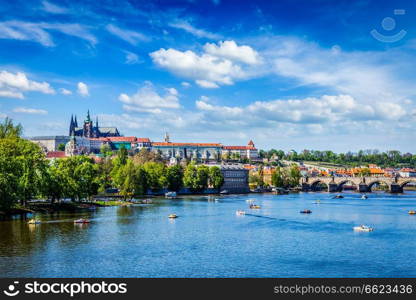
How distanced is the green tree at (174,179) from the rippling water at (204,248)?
62.2m

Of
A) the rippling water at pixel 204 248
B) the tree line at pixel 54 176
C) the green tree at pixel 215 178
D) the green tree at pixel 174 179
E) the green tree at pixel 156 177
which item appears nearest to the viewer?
the rippling water at pixel 204 248

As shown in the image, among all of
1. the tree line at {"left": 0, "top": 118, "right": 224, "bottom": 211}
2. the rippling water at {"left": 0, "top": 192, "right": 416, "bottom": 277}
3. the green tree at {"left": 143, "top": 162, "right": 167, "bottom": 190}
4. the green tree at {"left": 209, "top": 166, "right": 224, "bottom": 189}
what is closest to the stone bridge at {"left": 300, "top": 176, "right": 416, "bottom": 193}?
the green tree at {"left": 209, "top": 166, "right": 224, "bottom": 189}

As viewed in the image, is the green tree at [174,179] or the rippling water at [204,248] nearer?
the rippling water at [204,248]

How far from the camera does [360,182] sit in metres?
150

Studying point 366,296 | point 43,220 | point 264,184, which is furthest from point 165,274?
point 264,184

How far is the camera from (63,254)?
1403 inches

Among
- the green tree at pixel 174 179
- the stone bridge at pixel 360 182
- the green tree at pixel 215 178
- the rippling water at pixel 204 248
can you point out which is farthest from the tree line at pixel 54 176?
the stone bridge at pixel 360 182

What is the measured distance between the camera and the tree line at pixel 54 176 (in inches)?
2293

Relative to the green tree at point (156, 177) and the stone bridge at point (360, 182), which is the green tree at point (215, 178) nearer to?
the green tree at point (156, 177)

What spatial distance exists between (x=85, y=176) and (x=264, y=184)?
97.1 meters

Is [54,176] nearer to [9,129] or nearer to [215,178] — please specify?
[9,129]

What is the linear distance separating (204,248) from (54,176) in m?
36.5

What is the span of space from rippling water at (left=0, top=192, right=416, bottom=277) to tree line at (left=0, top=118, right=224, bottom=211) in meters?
4.65

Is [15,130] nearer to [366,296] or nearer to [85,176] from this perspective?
[85,176]
